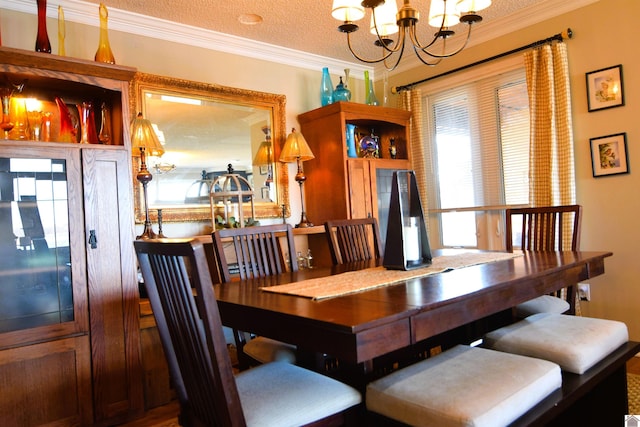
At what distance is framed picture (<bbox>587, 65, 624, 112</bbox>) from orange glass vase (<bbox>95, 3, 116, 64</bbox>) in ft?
10.1

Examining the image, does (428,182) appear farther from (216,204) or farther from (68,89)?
(68,89)

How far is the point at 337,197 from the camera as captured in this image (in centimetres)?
360

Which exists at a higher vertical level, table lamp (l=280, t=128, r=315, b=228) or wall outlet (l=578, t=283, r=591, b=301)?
table lamp (l=280, t=128, r=315, b=228)

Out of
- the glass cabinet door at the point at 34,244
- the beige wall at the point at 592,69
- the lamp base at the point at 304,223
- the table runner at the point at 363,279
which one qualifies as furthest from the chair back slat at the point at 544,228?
the glass cabinet door at the point at 34,244

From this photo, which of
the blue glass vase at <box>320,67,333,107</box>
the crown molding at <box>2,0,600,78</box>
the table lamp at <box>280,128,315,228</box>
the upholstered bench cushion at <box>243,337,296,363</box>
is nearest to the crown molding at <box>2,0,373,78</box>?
the crown molding at <box>2,0,600,78</box>

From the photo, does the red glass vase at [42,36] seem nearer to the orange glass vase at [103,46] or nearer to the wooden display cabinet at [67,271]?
the wooden display cabinet at [67,271]

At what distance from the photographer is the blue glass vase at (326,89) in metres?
3.81

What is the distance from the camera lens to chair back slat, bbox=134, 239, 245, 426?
3.42ft

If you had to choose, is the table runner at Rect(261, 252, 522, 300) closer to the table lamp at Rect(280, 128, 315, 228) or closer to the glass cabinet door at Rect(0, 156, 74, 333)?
the glass cabinet door at Rect(0, 156, 74, 333)

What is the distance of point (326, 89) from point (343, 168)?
0.77 m

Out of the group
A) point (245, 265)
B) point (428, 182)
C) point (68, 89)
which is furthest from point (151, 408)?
point (428, 182)

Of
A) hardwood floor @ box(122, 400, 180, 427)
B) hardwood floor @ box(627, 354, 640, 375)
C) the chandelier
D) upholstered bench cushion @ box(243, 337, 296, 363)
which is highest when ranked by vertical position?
the chandelier

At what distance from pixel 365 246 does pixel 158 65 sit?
1957mm

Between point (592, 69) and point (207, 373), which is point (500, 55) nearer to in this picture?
point (592, 69)
